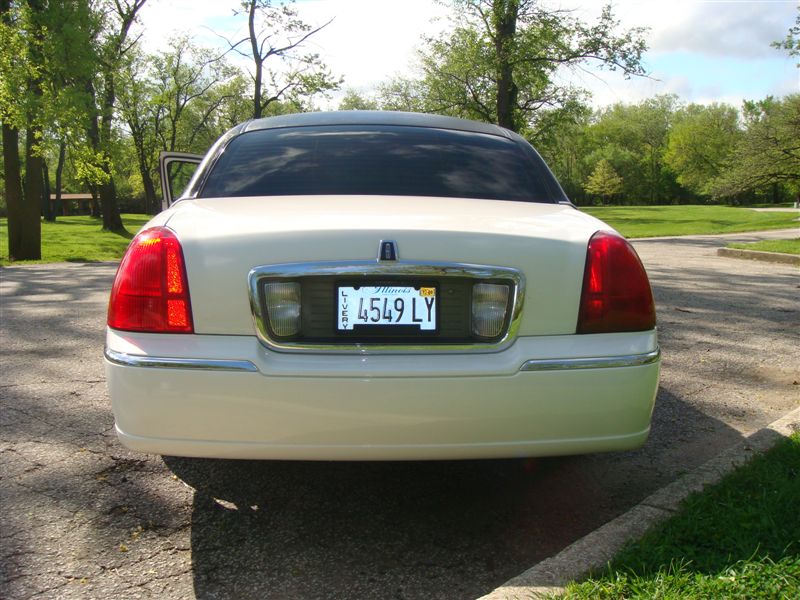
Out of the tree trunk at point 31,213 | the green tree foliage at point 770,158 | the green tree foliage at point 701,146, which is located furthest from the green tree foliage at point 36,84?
the green tree foliage at point 701,146

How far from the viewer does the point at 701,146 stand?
8244 cm

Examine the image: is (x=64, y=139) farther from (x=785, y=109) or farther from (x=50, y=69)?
(x=785, y=109)

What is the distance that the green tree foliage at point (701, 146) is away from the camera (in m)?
81.7

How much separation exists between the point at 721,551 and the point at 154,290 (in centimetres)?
193

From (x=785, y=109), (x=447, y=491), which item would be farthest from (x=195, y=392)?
(x=785, y=109)

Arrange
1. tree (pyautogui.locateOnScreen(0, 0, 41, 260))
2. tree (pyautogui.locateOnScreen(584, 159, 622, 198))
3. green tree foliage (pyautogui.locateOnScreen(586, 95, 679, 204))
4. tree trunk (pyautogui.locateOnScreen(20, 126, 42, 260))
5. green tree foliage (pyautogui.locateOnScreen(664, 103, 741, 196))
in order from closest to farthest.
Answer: tree (pyautogui.locateOnScreen(0, 0, 41, 260)) → tree trunk (pyautogui.locateOnScreen(20, 126, 42, 260)) → green tree foliage (pyautogui.locateOnScreen(664, 103, 741, 196)) → tree (pyautogui.locateOnScreen(584, 159, 622, 198)) → green tree foliage (pyautogui.locateOnScreen(586, 95, 679, 204))

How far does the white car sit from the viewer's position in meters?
2.17

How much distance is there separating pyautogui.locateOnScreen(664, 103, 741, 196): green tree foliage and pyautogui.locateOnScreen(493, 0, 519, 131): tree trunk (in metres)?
62.9

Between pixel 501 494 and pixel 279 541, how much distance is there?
3.07 feet

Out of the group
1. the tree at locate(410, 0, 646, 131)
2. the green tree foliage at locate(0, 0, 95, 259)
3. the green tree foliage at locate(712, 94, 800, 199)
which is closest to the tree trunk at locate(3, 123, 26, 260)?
the green tree foliage at locate(0, 0, 95, 259)

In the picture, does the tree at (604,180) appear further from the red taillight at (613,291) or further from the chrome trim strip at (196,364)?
the chrome trim strip at (196,364)

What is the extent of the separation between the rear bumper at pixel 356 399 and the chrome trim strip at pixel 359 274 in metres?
0.03

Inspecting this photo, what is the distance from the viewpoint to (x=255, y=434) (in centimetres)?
219

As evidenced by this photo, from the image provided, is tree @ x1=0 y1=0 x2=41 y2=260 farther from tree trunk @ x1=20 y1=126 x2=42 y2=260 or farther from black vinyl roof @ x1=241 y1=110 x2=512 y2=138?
black vinyl roof @ x1=241 y1=110 x2=512 y2=138
